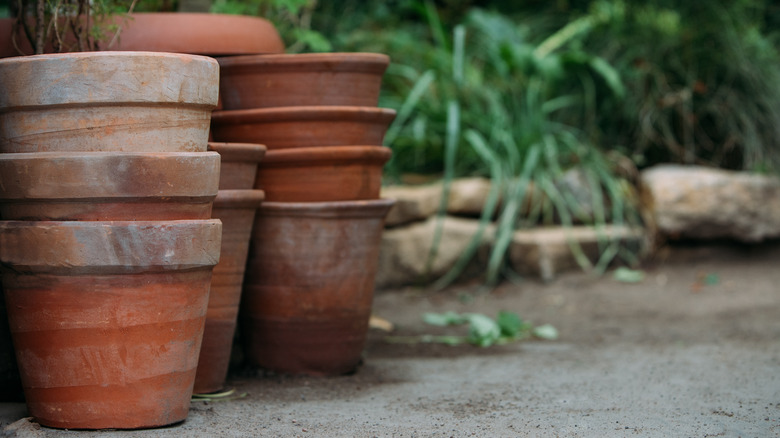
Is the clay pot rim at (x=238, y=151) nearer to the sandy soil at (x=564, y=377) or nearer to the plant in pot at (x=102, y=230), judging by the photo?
the plant in pot at (x=102, y=230)

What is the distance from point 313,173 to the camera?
94.9 inches

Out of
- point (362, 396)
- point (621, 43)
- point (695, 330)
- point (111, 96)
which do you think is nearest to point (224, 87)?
point (111, 96)

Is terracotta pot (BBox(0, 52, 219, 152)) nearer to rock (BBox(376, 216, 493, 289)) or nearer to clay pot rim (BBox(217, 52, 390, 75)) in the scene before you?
clay pot rim (BBox(217, 52, 390, 75))

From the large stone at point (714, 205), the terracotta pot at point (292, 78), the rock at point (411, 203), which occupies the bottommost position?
the rock at point (411, 203)

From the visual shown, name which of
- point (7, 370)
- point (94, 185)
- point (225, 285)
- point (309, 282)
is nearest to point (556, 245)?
point (309, 282)

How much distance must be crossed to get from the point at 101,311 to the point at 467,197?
9.01 ft

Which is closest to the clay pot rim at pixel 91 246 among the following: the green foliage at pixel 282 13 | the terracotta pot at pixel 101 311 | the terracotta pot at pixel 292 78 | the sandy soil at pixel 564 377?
the terracotta pot at pixel 101 311

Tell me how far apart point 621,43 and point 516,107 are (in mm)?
919

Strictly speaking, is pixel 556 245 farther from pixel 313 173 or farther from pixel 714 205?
pixel 313 173

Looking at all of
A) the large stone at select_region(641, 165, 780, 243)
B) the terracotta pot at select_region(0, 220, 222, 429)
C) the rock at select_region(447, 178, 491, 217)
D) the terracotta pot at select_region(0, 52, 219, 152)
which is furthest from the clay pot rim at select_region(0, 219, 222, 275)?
the large stone at select_region(641, 165, 780, 243)

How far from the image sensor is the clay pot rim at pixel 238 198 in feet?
6.95

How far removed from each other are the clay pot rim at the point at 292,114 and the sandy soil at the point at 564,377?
778 mm

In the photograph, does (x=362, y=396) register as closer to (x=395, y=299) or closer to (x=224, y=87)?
(x=224, y=87)

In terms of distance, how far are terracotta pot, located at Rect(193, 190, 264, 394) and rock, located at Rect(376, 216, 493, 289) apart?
1845 mm
